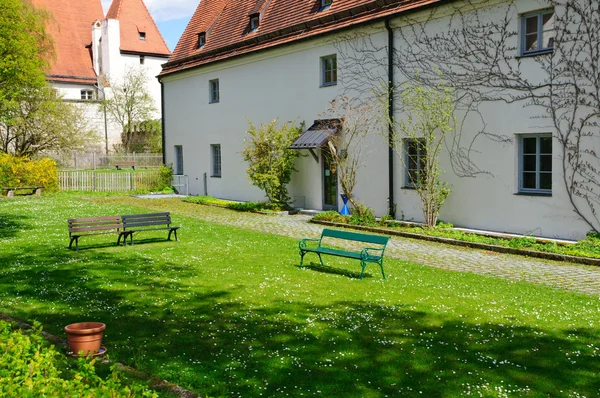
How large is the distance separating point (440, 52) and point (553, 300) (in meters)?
9.51

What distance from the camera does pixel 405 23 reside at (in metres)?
17.6

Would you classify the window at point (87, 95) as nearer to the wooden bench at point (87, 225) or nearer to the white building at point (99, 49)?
the white building at point (99, 49)

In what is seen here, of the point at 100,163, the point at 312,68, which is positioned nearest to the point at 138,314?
the point at 312,68

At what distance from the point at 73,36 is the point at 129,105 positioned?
10026mm

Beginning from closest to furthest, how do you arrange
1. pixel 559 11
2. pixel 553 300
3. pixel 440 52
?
pixel 553 300 < pixel 559 11 < pixel 440 52

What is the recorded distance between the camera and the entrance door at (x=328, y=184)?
20773mm

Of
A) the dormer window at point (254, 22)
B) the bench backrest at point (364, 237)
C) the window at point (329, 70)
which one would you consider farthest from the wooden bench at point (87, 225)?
the dormer window at point (254, 22)

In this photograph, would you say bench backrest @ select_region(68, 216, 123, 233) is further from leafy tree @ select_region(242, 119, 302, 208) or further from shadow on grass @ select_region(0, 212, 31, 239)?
leafy tree @ select_region(242, 119, 302, 208)

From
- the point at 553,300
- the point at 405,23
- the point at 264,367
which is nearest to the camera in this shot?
the point at 264,367

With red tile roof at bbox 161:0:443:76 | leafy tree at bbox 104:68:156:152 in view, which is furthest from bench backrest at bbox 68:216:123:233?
leafy tree at bbox 104:68:156:152

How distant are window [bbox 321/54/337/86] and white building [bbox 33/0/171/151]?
113 ft

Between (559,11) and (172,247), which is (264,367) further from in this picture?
(559,11)

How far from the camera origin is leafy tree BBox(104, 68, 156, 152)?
2016 inches

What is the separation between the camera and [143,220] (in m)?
14.7
